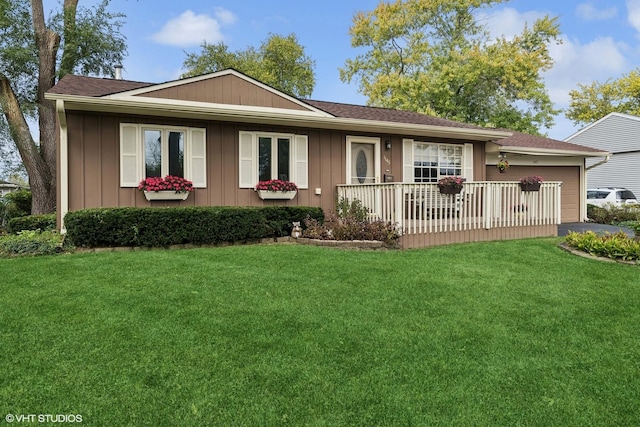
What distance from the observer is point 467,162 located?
1102cm

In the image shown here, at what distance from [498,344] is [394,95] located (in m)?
23.0

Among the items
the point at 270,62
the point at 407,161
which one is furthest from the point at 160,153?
the point at 270,62

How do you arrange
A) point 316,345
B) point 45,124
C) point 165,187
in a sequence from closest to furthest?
1. point 316,345
2. point 165,187
3. point 45,124

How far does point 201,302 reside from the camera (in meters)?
3.87

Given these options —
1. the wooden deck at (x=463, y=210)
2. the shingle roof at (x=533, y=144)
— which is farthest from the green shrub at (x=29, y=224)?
the shingle roof at (x=533, y=144)

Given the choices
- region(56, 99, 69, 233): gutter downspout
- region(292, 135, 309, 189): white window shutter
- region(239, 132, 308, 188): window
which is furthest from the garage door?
region(56, 99, 69, 233): gutter downspout

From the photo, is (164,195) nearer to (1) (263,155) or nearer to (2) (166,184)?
(2) (166,184)

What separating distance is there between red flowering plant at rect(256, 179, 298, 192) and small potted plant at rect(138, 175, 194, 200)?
4.73 feet

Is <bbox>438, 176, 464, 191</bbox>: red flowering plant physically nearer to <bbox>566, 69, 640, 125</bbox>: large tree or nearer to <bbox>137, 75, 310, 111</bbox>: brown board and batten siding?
<bbox>137, 75, 310, 111</bbox>: brown board and batten siding

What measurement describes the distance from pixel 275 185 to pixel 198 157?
1690mm

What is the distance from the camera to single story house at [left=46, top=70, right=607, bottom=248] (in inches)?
295

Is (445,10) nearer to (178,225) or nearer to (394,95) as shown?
(394,95)

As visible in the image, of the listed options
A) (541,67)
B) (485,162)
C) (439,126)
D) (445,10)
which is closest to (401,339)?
(439,126)

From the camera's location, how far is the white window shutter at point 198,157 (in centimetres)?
823
